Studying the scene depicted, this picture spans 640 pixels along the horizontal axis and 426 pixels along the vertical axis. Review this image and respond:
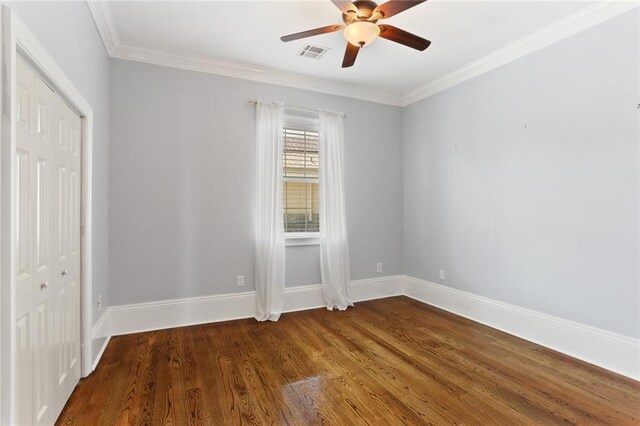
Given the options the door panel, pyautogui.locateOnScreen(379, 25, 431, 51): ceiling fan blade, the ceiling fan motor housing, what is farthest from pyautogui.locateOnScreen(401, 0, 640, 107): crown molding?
the door panel

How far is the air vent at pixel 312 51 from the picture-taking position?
3.22 m

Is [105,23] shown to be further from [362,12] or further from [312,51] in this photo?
[362,12]

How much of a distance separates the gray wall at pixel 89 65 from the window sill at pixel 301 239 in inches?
75.3

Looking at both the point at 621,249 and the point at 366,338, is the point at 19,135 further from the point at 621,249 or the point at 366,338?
the point at 621,249

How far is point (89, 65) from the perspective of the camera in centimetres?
245

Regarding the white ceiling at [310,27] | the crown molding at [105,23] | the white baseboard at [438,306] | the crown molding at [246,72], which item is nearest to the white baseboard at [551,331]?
the white baseboard at [438,306]

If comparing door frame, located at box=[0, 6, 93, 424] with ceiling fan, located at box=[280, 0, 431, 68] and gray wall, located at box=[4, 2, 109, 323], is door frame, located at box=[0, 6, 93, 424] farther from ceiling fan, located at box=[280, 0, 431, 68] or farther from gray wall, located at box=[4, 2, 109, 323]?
ceiling fan, located at box=[280, 0, 431, 68]

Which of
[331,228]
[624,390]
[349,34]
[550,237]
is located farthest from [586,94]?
[331,228]

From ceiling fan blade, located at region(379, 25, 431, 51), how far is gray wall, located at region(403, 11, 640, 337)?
1.33m

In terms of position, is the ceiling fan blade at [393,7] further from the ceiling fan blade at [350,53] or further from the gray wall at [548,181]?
the gray wall at [548,181]

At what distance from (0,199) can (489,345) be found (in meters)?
3.55

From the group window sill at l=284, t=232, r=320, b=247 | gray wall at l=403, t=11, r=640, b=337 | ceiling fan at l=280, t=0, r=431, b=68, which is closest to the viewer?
ceiling fan at l=280, t=0, r=431, b=68

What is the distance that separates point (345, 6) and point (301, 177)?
223 cm

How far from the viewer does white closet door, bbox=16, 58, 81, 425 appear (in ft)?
4.63
